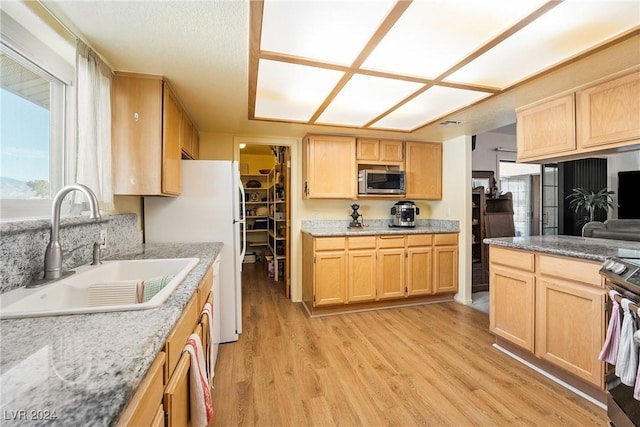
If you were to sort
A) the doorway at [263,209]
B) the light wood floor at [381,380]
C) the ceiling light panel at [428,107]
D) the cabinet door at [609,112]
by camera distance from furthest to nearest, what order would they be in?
the doorway at [263,209]
the ceiling light panel at [428,107]
the cabinet door at [609,112]
the light wood floor at [381,380]

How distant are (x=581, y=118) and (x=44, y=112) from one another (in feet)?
11.2

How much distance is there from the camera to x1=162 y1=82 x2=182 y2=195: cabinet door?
1887mm

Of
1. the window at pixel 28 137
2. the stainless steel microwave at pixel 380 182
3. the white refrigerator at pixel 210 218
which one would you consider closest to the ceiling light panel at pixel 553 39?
the stainless steel microwave at pixel 380 182

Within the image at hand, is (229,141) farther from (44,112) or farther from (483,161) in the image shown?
(483,161)

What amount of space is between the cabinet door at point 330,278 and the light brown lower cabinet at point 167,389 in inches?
71.7

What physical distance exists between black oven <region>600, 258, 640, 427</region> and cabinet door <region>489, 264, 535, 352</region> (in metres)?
0.61

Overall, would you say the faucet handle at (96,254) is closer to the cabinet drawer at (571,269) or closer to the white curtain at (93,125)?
the white curtain at (93,125)

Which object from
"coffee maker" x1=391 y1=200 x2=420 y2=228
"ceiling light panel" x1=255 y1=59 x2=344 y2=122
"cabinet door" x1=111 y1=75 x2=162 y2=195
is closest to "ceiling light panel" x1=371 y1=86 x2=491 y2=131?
"ceiling light panel" x1=255 y1=59 x2=344 y2=122

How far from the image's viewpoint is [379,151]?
3.45 metres

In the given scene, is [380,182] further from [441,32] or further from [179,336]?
[179,336]

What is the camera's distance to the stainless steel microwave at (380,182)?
3.31 m

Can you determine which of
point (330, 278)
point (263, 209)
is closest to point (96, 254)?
point (330, 278)

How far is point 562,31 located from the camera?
138 centimetres

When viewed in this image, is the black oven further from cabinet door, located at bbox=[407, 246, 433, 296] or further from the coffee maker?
the coffee maker
